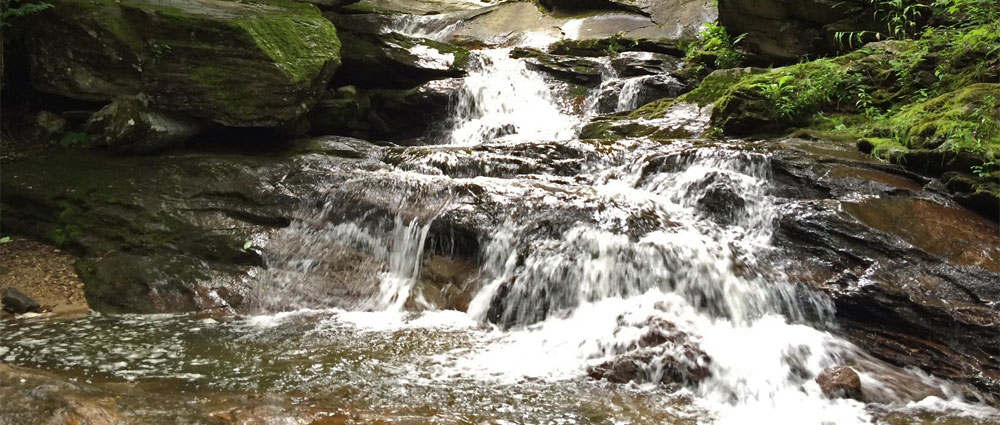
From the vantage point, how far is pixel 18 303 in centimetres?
542

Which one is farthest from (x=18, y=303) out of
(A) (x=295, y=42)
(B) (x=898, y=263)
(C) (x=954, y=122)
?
(C) (x=954, y=122)

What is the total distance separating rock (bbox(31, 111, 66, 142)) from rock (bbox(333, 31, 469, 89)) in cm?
435

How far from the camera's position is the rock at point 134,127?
6941 millimetres

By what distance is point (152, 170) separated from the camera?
7.25 meters

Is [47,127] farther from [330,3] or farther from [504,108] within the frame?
[504,108]

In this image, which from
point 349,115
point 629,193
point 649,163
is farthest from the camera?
point 349,115

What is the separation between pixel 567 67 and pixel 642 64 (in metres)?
1.50

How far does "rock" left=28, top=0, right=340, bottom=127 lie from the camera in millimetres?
Answer: 6930

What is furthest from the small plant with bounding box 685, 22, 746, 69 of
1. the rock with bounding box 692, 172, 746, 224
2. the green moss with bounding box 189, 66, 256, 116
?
the green moss with bounding box 189, 66, 256, 116

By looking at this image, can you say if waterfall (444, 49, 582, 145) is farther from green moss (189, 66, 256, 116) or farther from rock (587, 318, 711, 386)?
rock (587, 318, 711, 386)

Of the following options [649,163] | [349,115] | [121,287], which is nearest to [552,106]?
[349,115]

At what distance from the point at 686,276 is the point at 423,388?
2662 millimetres

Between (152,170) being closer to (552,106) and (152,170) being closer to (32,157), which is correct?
(32,157)

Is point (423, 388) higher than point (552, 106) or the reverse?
the reverse
